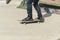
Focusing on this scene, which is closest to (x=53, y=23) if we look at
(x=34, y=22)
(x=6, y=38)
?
(x=34, y=22)

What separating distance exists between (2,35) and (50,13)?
336cm

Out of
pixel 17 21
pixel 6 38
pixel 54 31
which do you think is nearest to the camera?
pixel 6 38

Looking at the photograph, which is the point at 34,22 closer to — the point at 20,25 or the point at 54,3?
the point at 20,25

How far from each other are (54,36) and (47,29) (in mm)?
723

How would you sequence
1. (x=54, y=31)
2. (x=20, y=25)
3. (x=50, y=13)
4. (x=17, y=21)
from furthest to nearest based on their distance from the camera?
(x=50, y=13) < (x=17, y=21) < (x=20, y=25) < (x=54, y=31)

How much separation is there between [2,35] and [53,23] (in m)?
1.98

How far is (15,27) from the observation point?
6.97 m

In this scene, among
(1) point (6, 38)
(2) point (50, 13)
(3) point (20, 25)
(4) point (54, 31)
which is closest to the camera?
(1) point (6, 38)

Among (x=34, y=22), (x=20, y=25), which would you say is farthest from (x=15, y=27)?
(x=34, y=22)

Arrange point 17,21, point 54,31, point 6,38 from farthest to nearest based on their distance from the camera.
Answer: point 17,21 < point 54,31 < point 6,38

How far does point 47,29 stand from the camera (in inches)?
266

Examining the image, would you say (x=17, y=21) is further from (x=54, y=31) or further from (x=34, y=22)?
(x=54, y=31)

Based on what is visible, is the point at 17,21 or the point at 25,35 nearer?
the point at 25,35

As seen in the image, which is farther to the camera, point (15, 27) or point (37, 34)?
point (15, 27)
